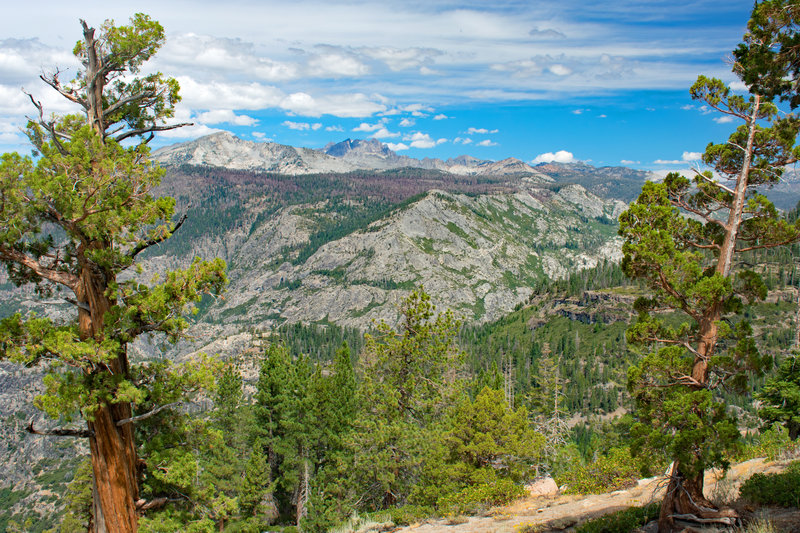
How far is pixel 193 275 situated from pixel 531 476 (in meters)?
26.7

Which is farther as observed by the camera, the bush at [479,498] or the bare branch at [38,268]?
the bush at [479,498]

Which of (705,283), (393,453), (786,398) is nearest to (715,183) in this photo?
(705,283)

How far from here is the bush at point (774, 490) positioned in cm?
1408

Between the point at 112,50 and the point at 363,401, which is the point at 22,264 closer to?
the point at 112,50

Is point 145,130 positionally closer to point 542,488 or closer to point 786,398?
point 542,488

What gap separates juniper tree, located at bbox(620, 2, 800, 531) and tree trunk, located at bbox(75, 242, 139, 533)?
1498 centimetres

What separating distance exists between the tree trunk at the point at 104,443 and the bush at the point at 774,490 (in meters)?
19.2

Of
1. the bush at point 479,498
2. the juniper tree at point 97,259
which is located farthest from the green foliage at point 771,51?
the bush at point 479,498

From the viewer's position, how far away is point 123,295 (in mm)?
12305

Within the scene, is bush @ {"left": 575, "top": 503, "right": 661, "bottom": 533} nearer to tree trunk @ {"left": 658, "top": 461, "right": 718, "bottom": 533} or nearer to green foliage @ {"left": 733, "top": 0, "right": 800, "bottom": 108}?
tree trunk @ {"left": 658, "top": 461, "right": 718, "bottom": 533}

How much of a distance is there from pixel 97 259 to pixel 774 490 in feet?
71.3

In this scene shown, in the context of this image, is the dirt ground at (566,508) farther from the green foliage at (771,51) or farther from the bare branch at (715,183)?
the green foliage at (771,51)

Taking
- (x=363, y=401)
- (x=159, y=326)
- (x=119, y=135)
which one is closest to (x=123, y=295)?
(x=159, y=326)

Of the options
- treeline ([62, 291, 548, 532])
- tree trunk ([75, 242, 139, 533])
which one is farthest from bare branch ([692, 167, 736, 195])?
tree trunk ([75, 242, 139, 533])
